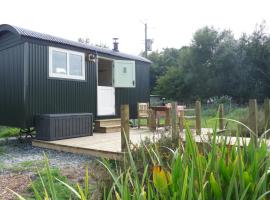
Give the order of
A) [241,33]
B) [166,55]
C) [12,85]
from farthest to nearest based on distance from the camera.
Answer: [166,55]
[241,33]
[12,85]

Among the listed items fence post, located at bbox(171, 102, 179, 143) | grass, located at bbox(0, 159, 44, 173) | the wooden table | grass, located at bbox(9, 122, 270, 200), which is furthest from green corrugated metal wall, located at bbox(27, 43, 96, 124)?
grass, located at bbox(9, 122, 270, 200)

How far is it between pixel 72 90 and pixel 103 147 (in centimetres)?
277

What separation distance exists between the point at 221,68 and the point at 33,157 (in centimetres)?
1597

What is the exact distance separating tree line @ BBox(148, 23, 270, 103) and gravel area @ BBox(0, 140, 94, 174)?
14939mm

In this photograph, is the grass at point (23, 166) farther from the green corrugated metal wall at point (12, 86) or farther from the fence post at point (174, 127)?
the fence post at point (174, 127)

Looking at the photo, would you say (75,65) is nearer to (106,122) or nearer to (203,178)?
(106,122)

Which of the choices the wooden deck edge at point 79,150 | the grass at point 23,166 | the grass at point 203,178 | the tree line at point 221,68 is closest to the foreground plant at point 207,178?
the grass at point 203,178

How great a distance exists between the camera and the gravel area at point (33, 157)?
16.1ft

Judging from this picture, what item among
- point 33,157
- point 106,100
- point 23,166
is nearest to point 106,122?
point 106,100

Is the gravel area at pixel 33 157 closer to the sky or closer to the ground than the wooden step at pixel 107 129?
closer to the ground

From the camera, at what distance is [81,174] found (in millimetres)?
4215

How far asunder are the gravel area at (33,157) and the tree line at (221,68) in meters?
14.9

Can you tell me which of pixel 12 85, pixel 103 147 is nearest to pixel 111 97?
pixel 12 85

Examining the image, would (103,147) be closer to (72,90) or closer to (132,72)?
(72,90)
